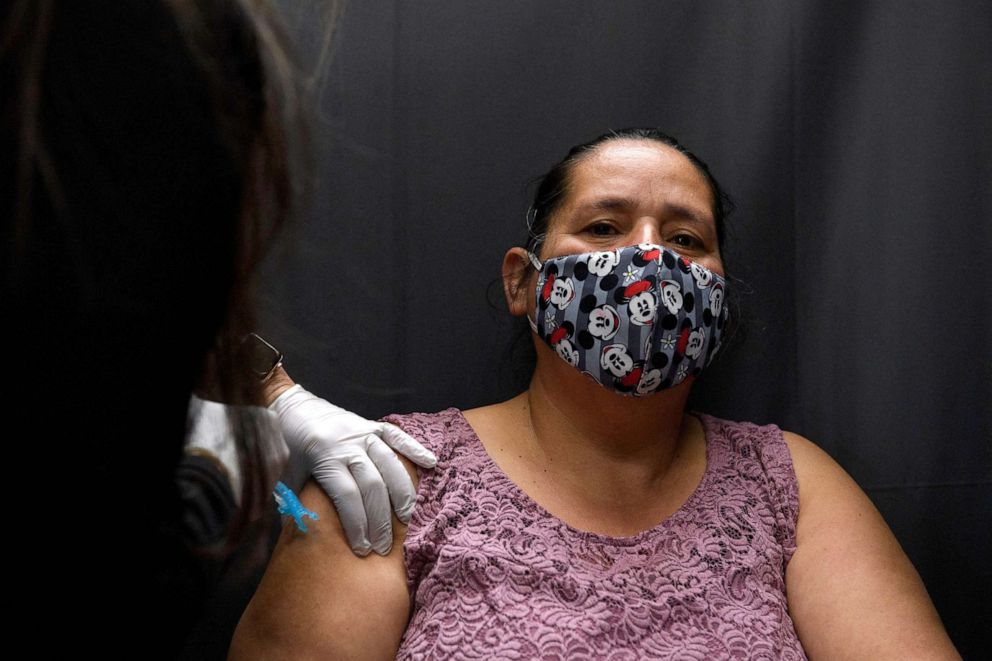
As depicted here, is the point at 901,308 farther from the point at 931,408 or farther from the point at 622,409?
the point at 622,409

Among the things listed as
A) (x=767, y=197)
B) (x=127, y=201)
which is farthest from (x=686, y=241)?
(x=127, y=201)

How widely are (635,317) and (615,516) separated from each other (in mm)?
331

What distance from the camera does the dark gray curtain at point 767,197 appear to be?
2.04 meters

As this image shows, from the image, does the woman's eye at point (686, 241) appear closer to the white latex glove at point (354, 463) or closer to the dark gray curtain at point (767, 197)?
the dark gray curtain at point (767, 197)

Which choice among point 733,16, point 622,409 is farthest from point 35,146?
point 733,16

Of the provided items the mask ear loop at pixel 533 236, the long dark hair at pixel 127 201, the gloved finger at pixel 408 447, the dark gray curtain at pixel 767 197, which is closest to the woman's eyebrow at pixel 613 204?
the mask ear loop at pixel 533 236

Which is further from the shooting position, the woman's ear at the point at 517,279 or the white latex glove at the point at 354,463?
the woman's ear at the point at 517,279

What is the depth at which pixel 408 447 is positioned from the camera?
5.20 feet

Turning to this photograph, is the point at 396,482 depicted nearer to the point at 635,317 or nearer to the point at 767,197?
the point at 635,317

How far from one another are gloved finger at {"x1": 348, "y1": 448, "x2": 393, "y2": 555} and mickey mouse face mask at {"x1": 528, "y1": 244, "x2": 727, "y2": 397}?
364 millimetres

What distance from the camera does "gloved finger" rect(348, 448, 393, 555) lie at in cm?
150

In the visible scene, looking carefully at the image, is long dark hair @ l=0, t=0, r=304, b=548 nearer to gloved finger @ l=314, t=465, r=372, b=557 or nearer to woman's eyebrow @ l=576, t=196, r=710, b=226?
gloved finger @ l=314, t=465, r=372, b=557

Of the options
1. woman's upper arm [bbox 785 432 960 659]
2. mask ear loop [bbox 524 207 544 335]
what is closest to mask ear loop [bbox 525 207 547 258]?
mask ear loop [bbox 524 207 544 335]

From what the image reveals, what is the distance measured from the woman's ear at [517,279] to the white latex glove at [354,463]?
324mm
